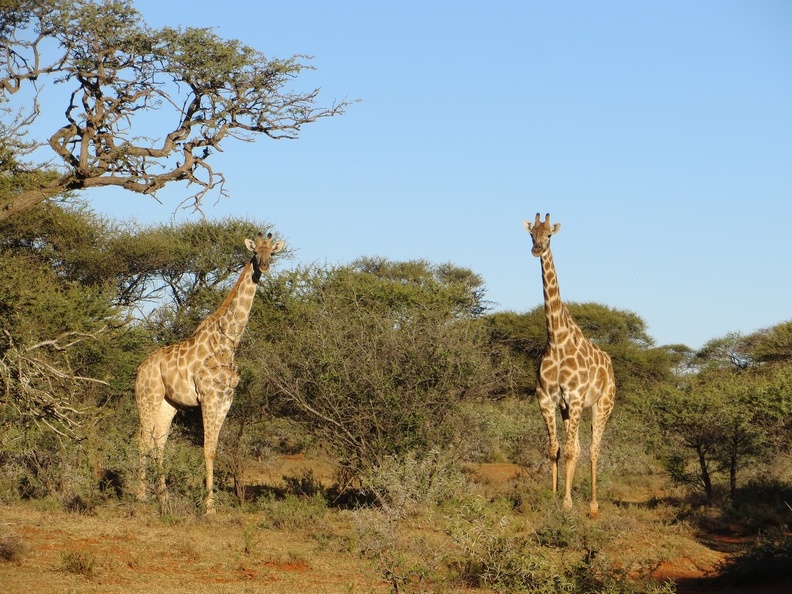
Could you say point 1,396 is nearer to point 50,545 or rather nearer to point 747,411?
point 50,545

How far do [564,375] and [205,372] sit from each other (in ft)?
13.8

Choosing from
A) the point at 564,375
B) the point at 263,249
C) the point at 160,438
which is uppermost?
the point at 263,249

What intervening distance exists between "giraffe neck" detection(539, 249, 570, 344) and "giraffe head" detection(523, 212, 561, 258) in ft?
0.62

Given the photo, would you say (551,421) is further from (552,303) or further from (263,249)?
(263,249)

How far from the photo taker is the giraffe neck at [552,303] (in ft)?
42.0

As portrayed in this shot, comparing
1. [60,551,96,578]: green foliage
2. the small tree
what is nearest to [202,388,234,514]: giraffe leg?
[60,551,96,578]: green foliage

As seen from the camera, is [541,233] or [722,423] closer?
[541,233]

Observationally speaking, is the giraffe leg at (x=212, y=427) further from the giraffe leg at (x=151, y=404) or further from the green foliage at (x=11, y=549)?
the green foliage at (x=11, y=549)

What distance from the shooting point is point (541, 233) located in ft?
41.3

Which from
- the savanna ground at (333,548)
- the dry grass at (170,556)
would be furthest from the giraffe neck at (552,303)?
the dry grass at (170,556)

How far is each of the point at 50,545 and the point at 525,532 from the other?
15.2ft

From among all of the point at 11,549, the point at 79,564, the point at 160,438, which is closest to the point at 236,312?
the point at 160,438

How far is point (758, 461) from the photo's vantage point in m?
15.4

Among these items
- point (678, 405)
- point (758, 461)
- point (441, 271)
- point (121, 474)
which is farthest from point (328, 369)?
point (441, 271)
